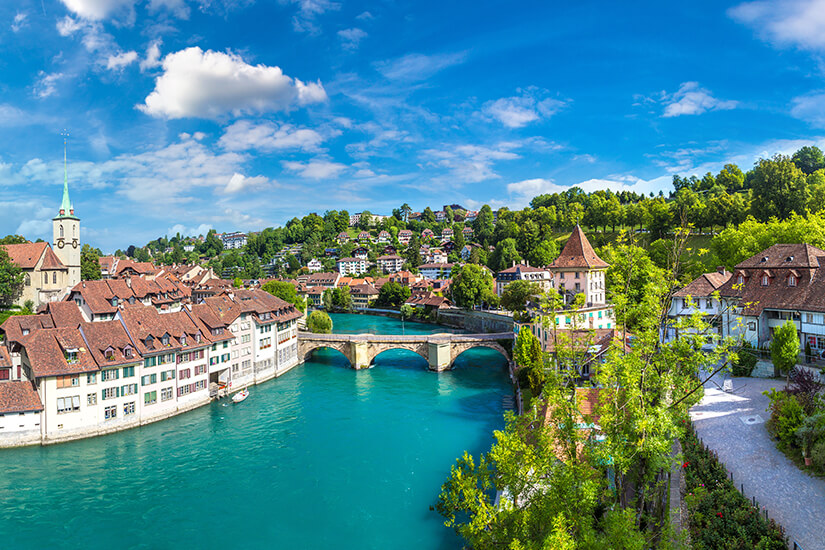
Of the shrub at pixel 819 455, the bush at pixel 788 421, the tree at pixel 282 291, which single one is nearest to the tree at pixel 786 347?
the bush at pixel 788 421

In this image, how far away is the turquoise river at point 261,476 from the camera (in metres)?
23.7

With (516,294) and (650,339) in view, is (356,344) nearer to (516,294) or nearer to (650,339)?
(516,294)

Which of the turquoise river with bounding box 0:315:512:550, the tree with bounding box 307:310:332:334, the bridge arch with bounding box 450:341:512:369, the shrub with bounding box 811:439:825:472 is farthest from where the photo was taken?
the tree with bounding box 307:310:332:334

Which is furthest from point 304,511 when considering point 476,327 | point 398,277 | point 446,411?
point 398,277

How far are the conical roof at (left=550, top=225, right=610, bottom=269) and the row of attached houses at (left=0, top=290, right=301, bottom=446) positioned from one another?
3191 centimetres

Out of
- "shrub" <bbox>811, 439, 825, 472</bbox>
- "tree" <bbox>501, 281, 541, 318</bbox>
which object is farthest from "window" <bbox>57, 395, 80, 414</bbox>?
"tree" <bbox>501, 281, 541, 318</bbox>

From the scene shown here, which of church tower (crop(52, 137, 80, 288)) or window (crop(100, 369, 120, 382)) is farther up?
church tower (crop(52, 137, 80, 288))

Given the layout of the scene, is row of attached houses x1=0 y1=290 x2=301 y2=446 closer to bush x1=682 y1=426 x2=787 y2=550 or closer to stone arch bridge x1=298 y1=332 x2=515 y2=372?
stone arch bridge x1=298 y1=332 x2=515 y2=372

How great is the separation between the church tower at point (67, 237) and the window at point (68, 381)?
3841cm

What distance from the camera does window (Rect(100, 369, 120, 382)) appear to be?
35156 mm

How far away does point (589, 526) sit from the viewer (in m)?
11.7

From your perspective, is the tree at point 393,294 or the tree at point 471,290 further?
the tree at point 393,294

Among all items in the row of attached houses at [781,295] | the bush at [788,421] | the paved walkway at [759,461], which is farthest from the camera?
the row of attached houses at [781,295]

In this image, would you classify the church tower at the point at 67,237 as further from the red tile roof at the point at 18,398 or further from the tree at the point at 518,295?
the tree at the point at 518,295
